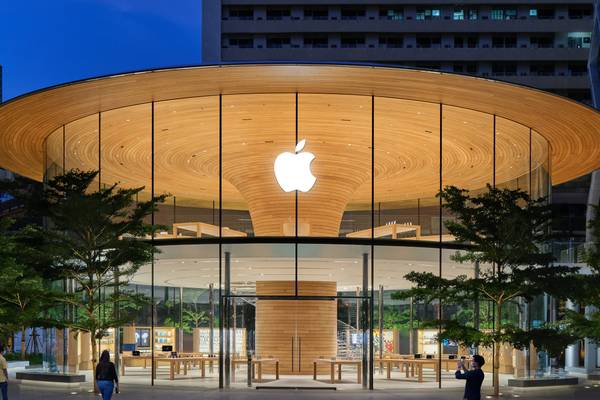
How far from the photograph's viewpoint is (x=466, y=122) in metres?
29.4

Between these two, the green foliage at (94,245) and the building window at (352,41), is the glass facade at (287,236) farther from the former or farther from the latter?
the building window at (352,41)

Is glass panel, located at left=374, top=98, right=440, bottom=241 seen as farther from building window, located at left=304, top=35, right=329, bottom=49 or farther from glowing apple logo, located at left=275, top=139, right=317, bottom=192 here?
building window, located at left=304, top=35, right=329, bottom=49

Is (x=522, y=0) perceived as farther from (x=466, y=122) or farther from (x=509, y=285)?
(x=509, y=285)

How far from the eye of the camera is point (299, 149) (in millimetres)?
28094

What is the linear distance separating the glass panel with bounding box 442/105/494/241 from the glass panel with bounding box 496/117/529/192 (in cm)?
33

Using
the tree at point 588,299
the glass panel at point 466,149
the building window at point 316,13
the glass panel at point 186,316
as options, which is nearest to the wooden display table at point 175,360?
the glass panel at point 186,316

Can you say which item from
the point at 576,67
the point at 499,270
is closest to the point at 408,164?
the point at 499,270

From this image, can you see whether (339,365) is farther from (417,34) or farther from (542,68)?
(542,68)

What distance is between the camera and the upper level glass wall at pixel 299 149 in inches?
1107

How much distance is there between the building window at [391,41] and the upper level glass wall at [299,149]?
48964 millimetres

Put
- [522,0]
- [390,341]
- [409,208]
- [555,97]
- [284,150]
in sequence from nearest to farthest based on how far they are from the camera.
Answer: [555,97]
[284,150]
[390,341]
[409,208]
[522,0]

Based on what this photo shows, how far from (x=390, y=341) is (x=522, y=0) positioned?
5413cm

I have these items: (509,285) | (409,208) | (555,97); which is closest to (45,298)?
(509,285)

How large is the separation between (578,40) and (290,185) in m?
60.8
